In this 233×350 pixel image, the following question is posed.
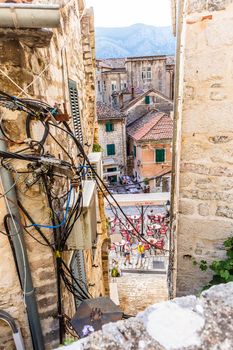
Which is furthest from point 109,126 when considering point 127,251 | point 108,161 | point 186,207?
point 186,207

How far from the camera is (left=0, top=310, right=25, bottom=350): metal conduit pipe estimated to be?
2.89 metres

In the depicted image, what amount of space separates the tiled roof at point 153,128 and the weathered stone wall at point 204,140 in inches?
748

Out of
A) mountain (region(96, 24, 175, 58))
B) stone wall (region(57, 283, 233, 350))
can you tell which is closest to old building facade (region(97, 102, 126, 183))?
stone wall (region(57, 283, 233, 350))

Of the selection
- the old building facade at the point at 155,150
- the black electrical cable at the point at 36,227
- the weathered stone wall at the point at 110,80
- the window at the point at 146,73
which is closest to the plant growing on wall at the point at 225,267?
the black electrical cable at the point at 36,227

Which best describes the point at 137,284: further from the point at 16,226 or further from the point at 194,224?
the point at 16,226

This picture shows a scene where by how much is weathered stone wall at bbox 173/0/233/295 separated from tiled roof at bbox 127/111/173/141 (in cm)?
1901

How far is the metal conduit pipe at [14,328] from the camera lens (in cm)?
289

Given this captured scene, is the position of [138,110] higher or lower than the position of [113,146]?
higher

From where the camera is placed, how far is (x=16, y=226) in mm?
2668

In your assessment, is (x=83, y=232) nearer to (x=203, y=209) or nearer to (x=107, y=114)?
(x=203, y=209)

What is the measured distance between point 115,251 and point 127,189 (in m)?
10.1

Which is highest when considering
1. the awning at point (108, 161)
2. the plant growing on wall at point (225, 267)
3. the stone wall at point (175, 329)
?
the stone wall at point (175, 329)

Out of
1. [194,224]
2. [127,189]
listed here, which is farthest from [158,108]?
[194,224]

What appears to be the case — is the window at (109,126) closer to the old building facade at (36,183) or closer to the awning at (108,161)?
the awning at (108,161)
